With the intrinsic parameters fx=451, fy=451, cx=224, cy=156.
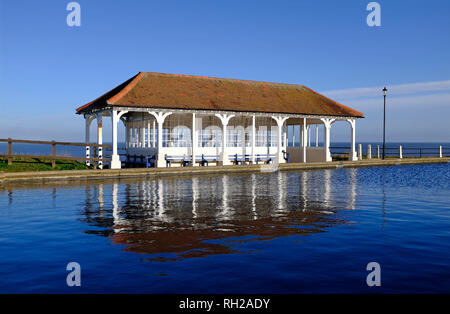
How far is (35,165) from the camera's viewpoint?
79.4ft

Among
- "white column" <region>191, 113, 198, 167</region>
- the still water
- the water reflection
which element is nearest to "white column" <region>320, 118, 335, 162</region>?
"white column" <region>191, 113, 198, 167</region>

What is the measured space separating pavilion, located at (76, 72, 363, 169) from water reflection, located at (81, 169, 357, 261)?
7.16 metres

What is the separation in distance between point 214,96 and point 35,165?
39.2 ft

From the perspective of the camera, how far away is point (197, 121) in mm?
29516

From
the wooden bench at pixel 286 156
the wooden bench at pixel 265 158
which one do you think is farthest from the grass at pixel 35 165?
the wooden bench at pixel 286 156

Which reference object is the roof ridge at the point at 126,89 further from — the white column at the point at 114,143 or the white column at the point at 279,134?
the white column at the point at 279,134

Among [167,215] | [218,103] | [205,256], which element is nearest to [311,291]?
[205,256]

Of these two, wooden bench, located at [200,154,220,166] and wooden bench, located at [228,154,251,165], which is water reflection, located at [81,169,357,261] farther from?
wooden bench, located at [228,154,251,165]

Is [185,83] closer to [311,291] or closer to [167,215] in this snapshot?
[167,215]

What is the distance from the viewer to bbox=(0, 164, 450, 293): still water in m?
6.65

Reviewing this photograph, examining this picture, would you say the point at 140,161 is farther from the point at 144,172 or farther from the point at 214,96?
the point at 214,96

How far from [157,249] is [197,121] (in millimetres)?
21397

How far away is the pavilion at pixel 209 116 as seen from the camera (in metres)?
26.9

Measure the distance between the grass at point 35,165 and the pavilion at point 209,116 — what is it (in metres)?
2.28
